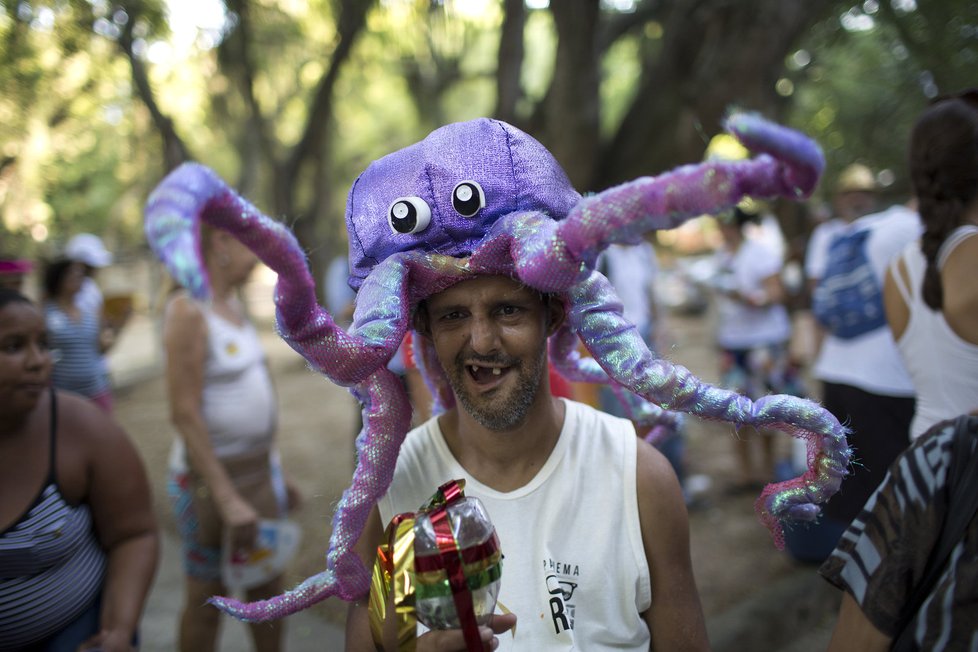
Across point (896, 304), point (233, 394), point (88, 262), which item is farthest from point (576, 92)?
point (88, 262)

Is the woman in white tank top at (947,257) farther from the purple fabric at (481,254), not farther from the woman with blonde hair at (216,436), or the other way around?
the woman with blonde hair at (216,436)

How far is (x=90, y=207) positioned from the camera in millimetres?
17031

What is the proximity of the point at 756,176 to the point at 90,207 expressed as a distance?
18772 millimetres

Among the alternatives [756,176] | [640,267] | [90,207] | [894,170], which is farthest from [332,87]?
[90,207]

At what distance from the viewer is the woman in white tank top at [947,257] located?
2.28 m

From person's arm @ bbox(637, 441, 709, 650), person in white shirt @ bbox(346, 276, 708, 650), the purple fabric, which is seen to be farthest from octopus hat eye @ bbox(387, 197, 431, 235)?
person's arm @ bbox(637, 441, 709, 650)

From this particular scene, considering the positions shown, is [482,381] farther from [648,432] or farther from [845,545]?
[845,545]

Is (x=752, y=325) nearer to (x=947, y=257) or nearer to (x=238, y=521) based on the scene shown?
(x=947, y=257)

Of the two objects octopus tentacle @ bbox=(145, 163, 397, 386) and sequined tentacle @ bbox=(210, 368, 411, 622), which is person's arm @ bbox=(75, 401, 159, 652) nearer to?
sequined tentacle @ bbox=(210, 368, 411, 622)

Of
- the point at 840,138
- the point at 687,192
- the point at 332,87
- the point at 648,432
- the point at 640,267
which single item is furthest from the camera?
the point at 840,138

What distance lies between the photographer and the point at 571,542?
170cm

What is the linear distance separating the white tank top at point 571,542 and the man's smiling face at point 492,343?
199 millimetres

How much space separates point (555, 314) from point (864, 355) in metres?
2.61

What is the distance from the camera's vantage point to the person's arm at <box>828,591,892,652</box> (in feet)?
5.01
